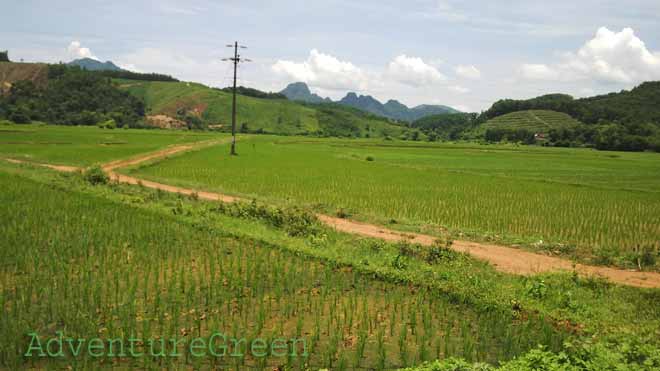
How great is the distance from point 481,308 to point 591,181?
2537cm

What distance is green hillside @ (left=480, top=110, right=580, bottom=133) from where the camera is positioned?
A: 118625mm

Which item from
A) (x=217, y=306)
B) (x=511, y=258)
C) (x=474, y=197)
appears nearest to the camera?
(x=217, y=306)

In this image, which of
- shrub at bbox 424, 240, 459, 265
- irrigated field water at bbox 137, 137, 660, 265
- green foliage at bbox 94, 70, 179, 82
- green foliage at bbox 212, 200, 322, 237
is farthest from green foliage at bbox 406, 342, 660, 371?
green foliage at bbox 94, 70, 179, 82

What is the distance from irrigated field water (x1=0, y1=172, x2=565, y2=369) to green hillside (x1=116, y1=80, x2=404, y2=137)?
10259cm

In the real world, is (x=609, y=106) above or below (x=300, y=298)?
above

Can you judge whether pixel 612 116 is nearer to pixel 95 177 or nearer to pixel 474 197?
pixel 474 197

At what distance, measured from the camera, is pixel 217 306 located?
23.0 ft

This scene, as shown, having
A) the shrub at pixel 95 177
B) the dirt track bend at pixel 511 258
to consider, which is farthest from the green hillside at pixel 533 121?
the dirt track bend at pixel 511 258

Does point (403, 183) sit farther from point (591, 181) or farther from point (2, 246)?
point (2, 246)

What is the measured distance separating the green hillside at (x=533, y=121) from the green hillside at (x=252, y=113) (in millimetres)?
28653

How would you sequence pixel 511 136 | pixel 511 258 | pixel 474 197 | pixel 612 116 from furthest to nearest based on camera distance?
pixel 612 116
pixel 511 136
pixel 474 197
pixel 511 258

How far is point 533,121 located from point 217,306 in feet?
440

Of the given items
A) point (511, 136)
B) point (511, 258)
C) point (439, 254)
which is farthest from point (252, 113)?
point (439, 254)

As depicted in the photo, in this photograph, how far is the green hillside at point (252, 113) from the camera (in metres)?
122
